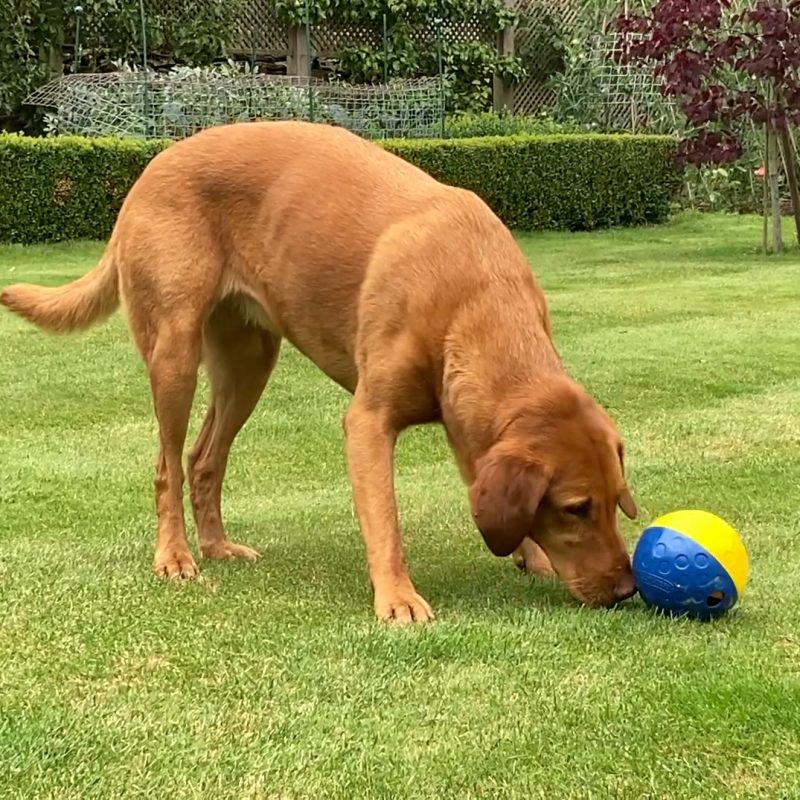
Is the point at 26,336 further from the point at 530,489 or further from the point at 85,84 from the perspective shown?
the point at 85,84

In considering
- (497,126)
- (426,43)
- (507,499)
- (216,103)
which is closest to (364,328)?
(507,499)

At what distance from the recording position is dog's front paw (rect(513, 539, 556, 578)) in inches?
167

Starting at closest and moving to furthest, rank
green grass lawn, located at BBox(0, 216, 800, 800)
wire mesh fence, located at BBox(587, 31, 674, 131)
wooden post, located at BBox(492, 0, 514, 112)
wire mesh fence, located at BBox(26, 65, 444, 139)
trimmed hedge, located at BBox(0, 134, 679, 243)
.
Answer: green grass lawn, located at BBox(0, 216, 800, 800)
trimmed hedge, located at BBox(0, 134, 679, 243)
wire mesh fence, located at BBox(26, 65, 444, 139)
wire mesh fence, located at BBox(587, 31, 674, 131)
wooden post, located at BBox(492, 0, 514, 112)

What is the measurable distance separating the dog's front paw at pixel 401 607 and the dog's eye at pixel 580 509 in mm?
489

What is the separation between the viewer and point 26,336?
915 centimetres

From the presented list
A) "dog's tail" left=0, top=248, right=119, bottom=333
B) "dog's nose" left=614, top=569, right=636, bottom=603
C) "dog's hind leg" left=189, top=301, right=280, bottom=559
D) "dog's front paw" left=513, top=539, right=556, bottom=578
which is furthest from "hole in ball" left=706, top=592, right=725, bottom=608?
"dog's tail" left=0, top=248, right=119, bottom=333

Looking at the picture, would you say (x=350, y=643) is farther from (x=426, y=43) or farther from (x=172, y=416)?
(x=426, y=43)

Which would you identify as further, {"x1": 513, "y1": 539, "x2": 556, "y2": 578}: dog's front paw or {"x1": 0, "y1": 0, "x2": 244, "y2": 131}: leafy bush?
{"x1": 0, "y1": 0, "x2": 244, "y2": 131}: leafy bush

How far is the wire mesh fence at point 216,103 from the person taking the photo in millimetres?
16250

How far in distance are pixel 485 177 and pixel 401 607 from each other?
13.4 metres

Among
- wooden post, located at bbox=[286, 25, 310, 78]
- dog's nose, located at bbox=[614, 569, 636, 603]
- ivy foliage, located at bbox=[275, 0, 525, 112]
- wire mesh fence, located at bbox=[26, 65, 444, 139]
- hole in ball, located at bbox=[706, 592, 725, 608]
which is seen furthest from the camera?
ivy foliage, located at bbox=[275, 0, 525, 112]

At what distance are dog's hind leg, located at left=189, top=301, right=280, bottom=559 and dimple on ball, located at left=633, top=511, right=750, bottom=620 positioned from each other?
1.66 m

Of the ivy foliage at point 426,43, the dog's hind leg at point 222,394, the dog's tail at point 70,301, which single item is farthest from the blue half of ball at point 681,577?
the ivy foliage at point 426,43

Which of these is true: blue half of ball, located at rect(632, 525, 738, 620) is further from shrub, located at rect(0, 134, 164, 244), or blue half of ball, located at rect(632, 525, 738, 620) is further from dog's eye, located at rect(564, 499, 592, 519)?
shrub, located at rect(0, 134, 164, 244)
